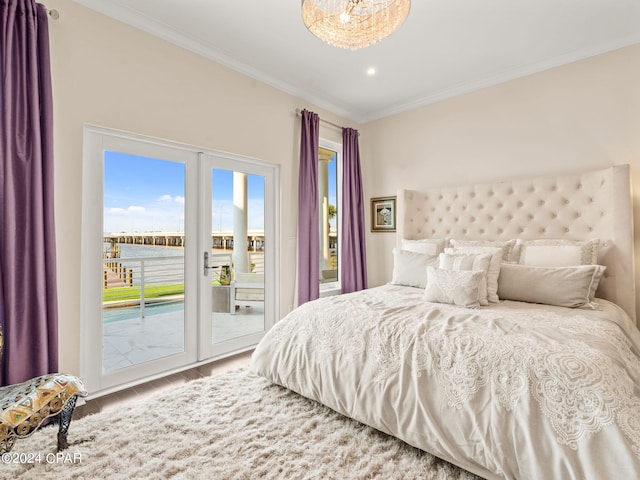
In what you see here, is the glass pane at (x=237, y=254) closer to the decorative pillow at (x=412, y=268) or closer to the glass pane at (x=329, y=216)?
the glass pane at (x=329, y=216)

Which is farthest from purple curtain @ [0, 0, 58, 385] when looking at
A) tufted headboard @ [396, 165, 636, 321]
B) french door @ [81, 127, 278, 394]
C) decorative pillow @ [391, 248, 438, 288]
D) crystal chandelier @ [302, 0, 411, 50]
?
tufted headboard @ [396, 165, 636, 321]

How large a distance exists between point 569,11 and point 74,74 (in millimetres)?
3658

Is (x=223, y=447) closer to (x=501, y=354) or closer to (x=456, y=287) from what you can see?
(x=501, y=354)

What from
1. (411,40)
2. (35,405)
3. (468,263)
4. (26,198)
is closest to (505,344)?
(468,263)

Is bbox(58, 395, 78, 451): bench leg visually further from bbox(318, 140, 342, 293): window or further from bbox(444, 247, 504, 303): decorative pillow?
bbox(318, 140, 342, 293): window

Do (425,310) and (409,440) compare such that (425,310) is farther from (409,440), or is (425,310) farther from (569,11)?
(569,11)

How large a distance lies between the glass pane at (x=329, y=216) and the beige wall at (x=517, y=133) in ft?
1.71

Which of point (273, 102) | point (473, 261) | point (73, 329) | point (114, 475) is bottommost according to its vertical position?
point (114, 475)

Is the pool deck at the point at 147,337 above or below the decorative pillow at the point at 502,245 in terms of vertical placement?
below

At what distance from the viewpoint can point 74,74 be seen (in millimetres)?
2285

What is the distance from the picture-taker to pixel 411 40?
2.85 meters

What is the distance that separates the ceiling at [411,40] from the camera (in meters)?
2.46

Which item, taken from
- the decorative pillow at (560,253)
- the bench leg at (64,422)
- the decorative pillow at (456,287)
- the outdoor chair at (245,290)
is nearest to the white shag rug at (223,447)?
the bench leg at (64,422)

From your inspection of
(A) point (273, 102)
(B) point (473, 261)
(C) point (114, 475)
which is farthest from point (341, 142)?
(C) point (114, 475)
